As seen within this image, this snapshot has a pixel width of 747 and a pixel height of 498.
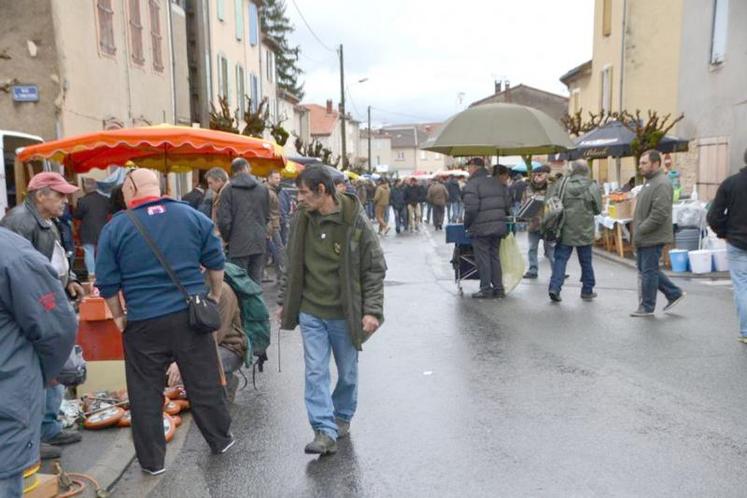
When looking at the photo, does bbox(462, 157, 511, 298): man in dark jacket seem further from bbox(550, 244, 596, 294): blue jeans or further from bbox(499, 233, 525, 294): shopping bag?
bbox(550, 244, 596, 294): blue jeans

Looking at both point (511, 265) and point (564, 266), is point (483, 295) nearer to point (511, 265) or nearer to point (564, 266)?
point (511, 265)

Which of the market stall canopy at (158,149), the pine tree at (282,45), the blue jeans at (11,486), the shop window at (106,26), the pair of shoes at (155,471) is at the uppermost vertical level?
the pine tree at (282,45)

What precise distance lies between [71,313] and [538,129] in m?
7.06

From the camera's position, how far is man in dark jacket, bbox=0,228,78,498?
2.57m

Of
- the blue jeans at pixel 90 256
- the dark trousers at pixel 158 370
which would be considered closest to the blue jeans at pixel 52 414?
the dark trousers at pixel 158 370

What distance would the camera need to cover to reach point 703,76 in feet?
52.0

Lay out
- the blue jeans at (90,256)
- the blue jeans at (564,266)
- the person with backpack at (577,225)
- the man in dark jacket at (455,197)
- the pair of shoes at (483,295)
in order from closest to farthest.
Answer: the person with backpack at (577,225), the blue jeans at (564,266), the pair of shoes at (483,295), the blue jeans at (90,256), the man in dark jacket at (455,197)

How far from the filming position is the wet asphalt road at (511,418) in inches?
153

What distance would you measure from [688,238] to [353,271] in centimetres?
949

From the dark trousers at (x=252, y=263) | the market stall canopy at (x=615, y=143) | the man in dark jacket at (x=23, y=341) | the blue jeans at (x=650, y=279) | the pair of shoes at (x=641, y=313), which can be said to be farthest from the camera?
the market stall canopy at (x=615, y=143)

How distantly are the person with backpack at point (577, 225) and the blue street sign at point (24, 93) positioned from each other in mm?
9286

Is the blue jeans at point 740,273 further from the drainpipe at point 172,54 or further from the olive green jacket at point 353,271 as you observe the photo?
the drainpipe at point 172,54

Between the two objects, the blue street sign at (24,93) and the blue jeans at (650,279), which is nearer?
the blue jeans at (650,279)

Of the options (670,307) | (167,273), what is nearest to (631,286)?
(670,307)
